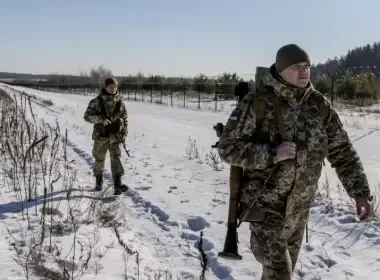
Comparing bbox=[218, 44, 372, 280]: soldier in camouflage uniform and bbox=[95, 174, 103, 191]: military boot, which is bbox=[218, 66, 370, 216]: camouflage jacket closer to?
bbox=[218, 44, 372, 280]: soldier in camouflage uniform

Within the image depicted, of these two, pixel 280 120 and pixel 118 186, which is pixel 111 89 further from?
pixel 280 120

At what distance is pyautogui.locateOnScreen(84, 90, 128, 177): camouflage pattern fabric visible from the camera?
740 centimetres

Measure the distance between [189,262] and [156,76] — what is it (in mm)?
72869

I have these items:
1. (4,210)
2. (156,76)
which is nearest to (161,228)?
(4,210)

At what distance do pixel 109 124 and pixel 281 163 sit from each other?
5.08m

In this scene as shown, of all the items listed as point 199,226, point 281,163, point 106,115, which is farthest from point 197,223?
point 281,163

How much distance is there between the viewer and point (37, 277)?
11.6 feet

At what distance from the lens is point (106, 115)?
7.48 metres

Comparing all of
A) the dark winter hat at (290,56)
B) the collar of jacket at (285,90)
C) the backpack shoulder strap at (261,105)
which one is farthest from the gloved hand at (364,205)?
the dark winter hat at (290,56)

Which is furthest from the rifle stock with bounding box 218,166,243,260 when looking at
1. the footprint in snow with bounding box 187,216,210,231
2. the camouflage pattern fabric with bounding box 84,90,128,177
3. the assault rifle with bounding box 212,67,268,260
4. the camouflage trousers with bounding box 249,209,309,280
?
the camouflage pattern fabric with bounding box 84,90,128,177

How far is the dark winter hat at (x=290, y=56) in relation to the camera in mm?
2789

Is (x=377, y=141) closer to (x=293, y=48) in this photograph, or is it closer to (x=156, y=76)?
(x=293, y=48)

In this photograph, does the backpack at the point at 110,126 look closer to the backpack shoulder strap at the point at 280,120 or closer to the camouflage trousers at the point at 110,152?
the camouflage trousers at the point at 110,152

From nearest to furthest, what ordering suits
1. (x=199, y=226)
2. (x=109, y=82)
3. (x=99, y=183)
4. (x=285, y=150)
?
1. (x=285, y=150)
2. (x=199, y=226)
3. (x=109, y=82)
4. (x=99, y=183)
